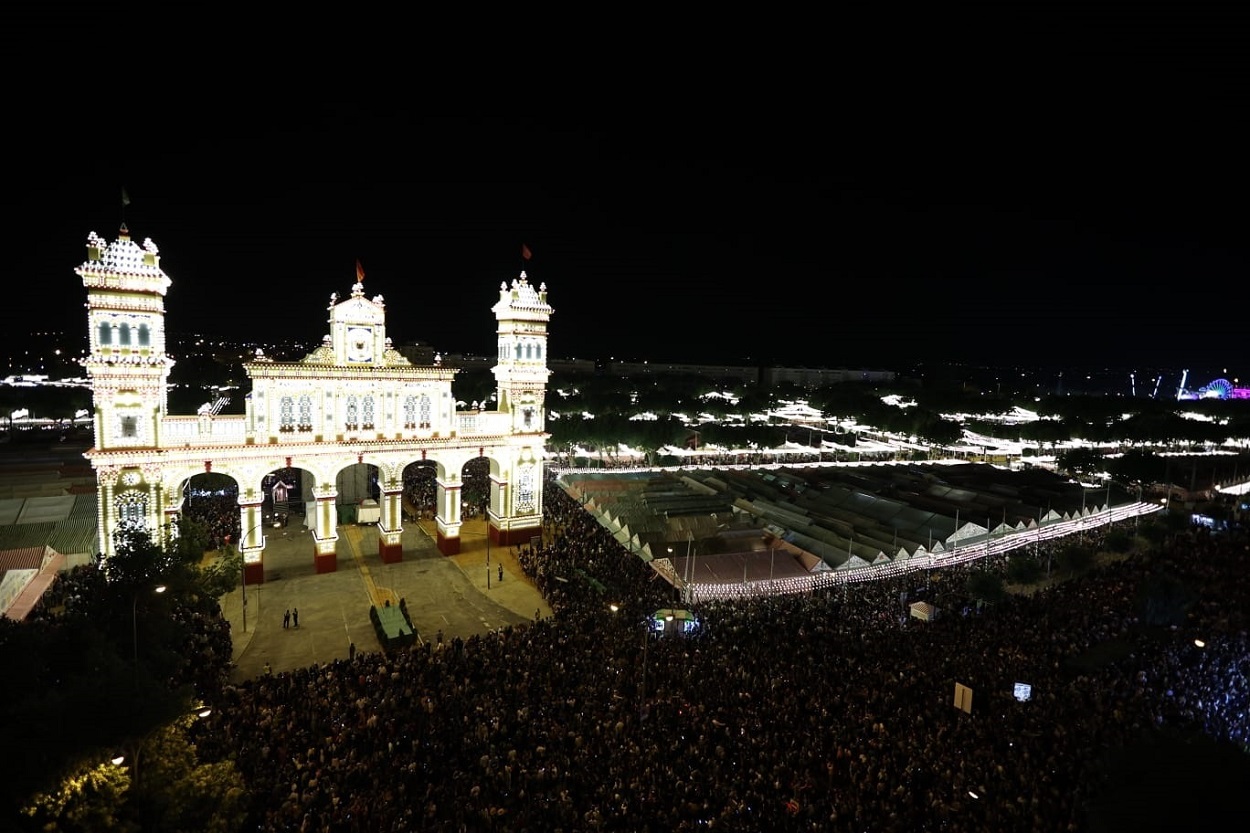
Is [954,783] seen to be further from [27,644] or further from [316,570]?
[316,570]

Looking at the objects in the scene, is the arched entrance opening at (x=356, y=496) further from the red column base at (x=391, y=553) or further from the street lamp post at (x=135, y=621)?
the street lamp post at (x=135, y=621)

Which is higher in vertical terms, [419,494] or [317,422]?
[317,422]

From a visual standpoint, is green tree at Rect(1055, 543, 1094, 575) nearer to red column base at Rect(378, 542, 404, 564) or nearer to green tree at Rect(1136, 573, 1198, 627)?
green tree at Rect(1136, 573, 1198, 627)

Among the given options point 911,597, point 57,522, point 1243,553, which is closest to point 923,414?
point 1243,553

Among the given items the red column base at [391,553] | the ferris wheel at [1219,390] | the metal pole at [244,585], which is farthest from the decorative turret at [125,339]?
the ferris wheel at [1219,390]

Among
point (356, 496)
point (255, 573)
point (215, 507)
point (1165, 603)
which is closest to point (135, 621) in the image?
point (255, 573)

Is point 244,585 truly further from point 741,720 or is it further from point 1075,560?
point 1075,560
